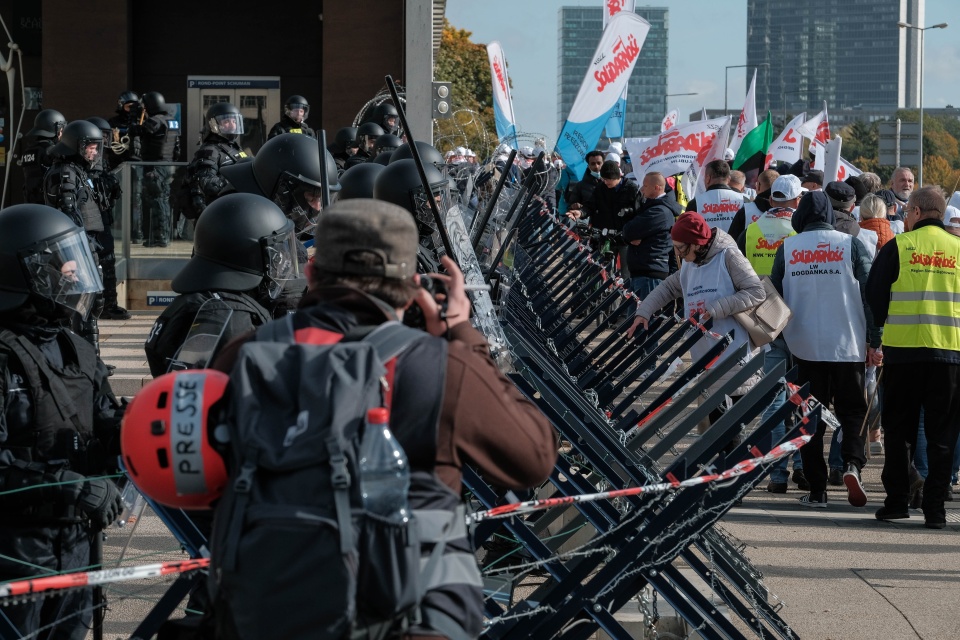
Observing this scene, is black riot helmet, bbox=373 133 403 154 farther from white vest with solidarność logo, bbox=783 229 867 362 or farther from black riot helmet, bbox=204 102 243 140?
white vest with solidarność logo, bbox=783 229 867 362

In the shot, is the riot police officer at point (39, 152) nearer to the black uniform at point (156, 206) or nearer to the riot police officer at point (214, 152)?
the black uniform at point (156, 206)

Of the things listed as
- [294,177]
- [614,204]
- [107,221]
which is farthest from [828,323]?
[107,221]

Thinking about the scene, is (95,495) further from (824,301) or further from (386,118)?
(386,118)

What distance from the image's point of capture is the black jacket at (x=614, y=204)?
48.9 ft

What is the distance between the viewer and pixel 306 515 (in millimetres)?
2553

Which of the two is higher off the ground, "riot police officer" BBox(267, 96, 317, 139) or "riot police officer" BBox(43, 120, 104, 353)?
"riot police officer" BBox(267, 96, 317, 139)

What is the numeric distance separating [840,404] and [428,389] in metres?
6.25

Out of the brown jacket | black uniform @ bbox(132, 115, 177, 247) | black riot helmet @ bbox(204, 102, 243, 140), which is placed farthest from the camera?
black uniform @ bbox(132, 115, 177, 247)

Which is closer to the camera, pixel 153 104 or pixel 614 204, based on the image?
pixel 614 204

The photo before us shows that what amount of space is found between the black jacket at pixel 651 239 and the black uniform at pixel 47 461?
30.1 ft

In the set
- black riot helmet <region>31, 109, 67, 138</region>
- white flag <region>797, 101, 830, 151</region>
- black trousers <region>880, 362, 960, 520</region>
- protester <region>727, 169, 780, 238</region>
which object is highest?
white flag <region>797, 101, 830, 151</region>

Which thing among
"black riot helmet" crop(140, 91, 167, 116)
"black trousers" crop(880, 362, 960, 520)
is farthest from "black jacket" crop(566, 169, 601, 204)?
"black trousers" crop(880, 362, 960, 520)

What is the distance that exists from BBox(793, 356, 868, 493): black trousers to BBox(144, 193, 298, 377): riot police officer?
421 centimetres

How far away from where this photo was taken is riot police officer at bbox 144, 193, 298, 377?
441 cm
